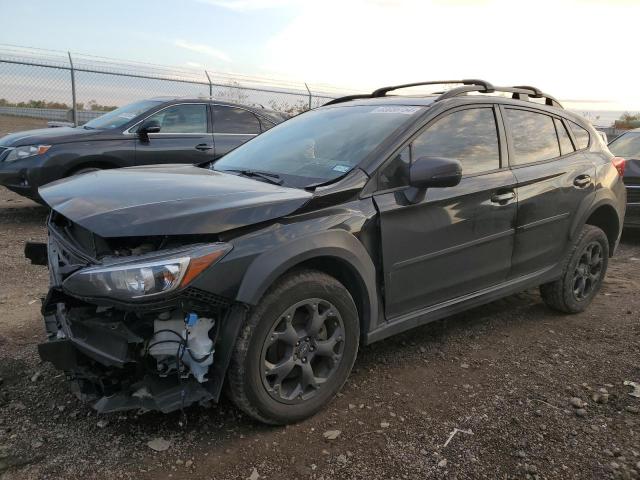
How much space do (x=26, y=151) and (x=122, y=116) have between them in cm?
132

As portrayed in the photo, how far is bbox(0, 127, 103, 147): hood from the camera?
668 centimetres

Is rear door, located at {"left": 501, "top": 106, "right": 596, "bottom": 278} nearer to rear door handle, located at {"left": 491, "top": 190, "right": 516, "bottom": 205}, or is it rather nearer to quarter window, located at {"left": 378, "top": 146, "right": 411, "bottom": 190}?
rear door handle, located at {"left": 491, "top": 190, "right": 516, "bottom": 205}

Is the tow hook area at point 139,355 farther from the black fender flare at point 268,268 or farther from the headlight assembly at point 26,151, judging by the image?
the headlight assembly at point 26,151

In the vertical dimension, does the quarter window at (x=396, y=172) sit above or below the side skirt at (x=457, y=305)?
above

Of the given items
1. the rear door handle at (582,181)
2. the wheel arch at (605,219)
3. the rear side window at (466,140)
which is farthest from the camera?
the wheel arch at (605,219)

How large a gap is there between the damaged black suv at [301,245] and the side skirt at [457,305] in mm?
12

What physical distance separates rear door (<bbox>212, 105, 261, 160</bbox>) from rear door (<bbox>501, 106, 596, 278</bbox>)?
462 cm

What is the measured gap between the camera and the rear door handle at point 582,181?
415cm

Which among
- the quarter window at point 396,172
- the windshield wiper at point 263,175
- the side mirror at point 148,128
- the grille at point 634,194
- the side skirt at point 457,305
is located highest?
the quarter window at point 396,172

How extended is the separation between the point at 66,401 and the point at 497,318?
322cm

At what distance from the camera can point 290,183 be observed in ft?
10.1

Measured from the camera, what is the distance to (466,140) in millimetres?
3543

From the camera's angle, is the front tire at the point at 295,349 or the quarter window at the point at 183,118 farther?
the quarter window at the point at 183,118

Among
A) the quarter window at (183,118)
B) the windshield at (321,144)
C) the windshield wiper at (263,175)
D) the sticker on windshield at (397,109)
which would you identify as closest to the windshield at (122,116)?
the quarter window at (183,118)
